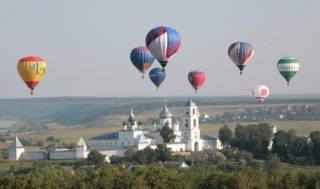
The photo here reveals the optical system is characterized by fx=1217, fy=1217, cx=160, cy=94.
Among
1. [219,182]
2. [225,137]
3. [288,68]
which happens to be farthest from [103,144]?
[219,182]

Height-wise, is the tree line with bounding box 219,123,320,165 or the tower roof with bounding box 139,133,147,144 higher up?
the tower roof with bounding box 139,133,147,144

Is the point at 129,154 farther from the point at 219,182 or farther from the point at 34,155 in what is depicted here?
the point at 219,182

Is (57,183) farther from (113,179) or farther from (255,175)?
(255,175)

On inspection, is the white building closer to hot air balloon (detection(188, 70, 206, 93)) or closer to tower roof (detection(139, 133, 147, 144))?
tower roof (detection(139, 133, 147, 144))

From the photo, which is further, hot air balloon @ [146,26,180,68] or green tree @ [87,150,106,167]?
green tree @ [87,150,106,167]

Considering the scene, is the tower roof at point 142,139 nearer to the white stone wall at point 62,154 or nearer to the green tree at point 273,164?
the white stone wall at point 62,154

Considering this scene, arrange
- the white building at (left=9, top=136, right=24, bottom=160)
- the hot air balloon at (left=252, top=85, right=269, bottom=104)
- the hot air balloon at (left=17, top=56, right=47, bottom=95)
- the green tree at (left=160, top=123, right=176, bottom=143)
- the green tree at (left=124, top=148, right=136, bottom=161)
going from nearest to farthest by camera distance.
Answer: the hot air balloon at (left=17, top=56, right=47, bottom=95), the hot air balloon at (left=252, top=85, right=269, bottom=104), the green tree at (left=124, top=148, right=136, bottom=161), the white building at (left=9, top=136, right=24, bottom=160), the green tree at (left=160, top=123, right=176, bottom=143)

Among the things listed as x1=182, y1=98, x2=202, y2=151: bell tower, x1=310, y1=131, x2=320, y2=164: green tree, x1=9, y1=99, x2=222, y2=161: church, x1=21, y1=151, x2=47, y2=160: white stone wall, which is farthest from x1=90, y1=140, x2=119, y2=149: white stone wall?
x1=310, y1=131, x2=320, y2=164: green tree

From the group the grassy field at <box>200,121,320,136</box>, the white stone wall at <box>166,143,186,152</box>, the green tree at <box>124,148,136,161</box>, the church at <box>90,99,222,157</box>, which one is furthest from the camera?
the grassy field at <box>200,121,320,136</box>

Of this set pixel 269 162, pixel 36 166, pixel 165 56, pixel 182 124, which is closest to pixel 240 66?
pixel 165 56
